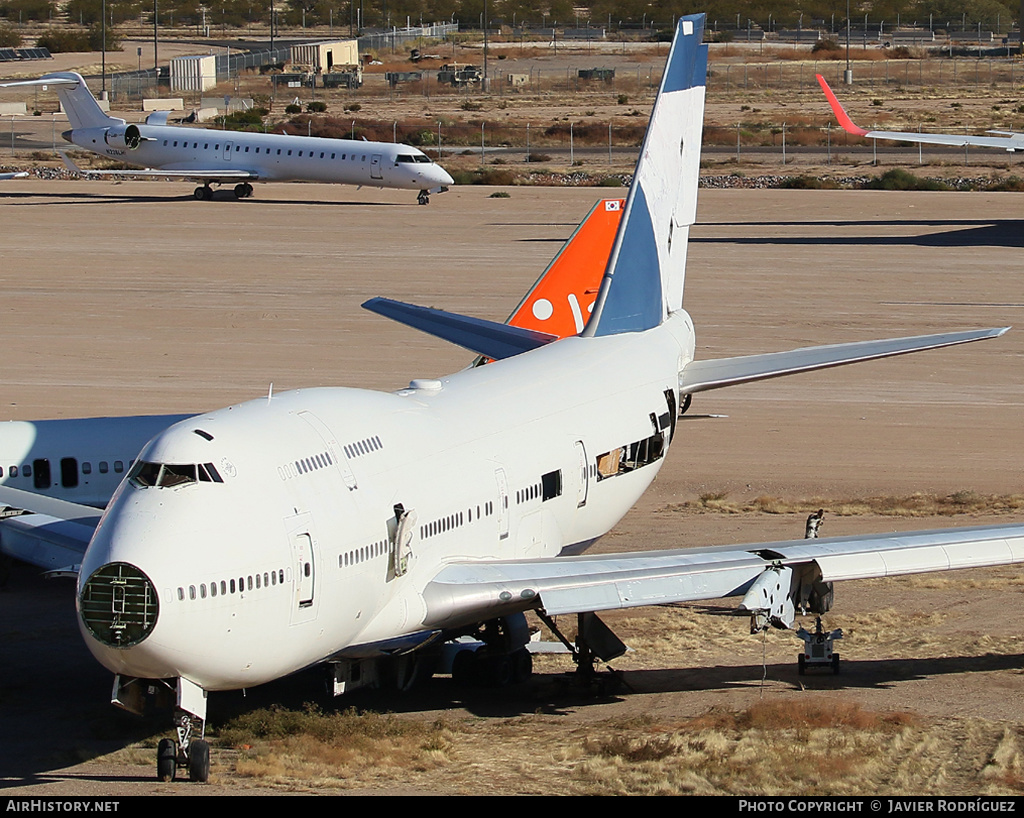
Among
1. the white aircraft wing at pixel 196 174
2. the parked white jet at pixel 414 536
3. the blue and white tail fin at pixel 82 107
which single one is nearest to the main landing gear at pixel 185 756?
the parked white jet at pixel 414 536

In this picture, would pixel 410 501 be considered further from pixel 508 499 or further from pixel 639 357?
pixel 639 357

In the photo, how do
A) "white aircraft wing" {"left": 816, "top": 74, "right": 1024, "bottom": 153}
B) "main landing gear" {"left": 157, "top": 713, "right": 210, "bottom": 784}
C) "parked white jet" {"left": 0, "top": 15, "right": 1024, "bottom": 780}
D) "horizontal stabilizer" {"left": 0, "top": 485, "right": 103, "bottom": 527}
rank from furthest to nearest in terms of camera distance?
"white aircraft wing" {"left": 816, "top": 74, "right": 1024, "bottom": 153} < "horizontal stabilizer" {"left": 0, "top": 485, "right": 103, "bottom": 527} < "main landing gear" {"left": 157, "top": 713, "right": 210, "bottom": 784} < "parked white jet" {"left": 0, "top": 15, "right": 1024, "bottom": 780}

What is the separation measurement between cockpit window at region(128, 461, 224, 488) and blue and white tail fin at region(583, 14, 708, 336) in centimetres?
1351

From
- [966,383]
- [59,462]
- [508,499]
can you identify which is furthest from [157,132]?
[508,499]

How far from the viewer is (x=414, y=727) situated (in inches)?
777

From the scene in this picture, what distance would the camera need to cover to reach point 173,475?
1686 centimetres

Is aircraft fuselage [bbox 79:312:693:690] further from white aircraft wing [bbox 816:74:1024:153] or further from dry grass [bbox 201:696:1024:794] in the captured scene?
white aircraft wing [bbox 816:74:1024:153]

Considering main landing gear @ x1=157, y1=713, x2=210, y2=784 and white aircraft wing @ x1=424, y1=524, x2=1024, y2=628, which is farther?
white aircraft wing @ x1=424, y1=524, x2=1024, y2=628

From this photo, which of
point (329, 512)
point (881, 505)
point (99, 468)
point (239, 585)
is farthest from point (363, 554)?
point (881, 505)

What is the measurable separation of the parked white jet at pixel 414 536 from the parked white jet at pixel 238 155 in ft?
191

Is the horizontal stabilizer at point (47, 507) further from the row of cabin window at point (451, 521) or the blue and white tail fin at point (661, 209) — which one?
the blue and white tail fin at point (661, 209)

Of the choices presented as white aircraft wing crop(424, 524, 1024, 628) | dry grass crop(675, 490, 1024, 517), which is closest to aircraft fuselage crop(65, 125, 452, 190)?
dry grass crop(675, 490, 1024, 517)

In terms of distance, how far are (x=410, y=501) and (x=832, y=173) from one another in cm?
8395

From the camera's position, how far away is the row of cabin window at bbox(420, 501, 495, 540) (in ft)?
66.3
